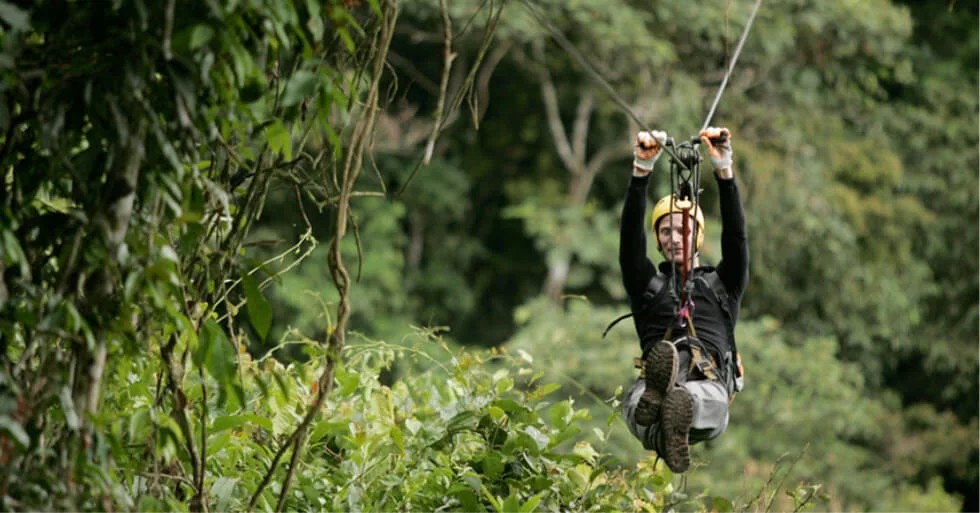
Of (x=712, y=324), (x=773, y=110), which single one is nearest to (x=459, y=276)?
(x=773, y=110)

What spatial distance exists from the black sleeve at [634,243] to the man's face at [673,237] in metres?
0.07

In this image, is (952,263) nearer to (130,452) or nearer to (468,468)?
(468,468)

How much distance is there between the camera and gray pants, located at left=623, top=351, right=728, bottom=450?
3809mm

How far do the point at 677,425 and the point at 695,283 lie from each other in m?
0.68

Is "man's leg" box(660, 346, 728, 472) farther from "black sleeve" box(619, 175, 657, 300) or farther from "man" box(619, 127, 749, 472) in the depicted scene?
"black sleeve" box(619, 175, 657, 300)

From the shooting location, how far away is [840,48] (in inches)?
507

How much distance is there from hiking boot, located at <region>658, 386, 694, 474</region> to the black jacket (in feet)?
1.29

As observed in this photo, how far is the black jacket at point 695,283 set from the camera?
4102 millimetres

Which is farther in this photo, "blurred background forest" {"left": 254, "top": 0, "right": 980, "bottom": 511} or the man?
"blurred background forest" {"left": 254, "top": 0, "right": 980, "bottom": 511}


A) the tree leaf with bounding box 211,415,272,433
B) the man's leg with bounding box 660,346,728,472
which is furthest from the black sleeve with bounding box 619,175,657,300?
the tree leaf with bounding box 211,415,272,433

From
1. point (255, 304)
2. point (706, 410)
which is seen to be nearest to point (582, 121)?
point (706, 410)

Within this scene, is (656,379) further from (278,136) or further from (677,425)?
(278,136)

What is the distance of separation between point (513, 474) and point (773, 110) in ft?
32.2

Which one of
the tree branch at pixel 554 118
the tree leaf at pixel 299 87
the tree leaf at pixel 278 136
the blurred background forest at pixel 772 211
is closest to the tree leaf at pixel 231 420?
the tree leaf at pixel 278 136
